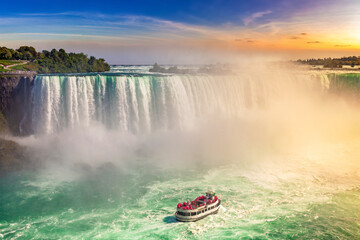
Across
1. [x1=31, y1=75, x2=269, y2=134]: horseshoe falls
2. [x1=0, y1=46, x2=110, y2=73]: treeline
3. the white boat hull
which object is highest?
[x1=0, y1=46, x2=110, y2=73]: treeline

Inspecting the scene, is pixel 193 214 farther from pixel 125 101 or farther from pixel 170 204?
pixel 125 101

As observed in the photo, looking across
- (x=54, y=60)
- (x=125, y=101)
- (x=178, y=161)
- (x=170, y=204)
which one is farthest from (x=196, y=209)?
(x=54, y=60)

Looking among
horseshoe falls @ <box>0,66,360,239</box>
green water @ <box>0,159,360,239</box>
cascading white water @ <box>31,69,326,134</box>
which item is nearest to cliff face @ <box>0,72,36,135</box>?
horseshoe falls @ <box>0,66,360,239</box>

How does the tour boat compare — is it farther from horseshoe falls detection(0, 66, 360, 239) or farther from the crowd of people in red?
horseshoe falls detection(0, 66, 360, 239)

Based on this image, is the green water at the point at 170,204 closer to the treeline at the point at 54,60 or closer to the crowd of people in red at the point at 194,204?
the crowd of people in red at the point at 194,204

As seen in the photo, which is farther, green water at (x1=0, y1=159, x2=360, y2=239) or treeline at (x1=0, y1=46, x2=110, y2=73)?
treeline at (x1=0, y1=46, x2=110, y2=73)

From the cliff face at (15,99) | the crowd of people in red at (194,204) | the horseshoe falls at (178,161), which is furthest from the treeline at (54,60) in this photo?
the crowd of people in red at (194,204)
